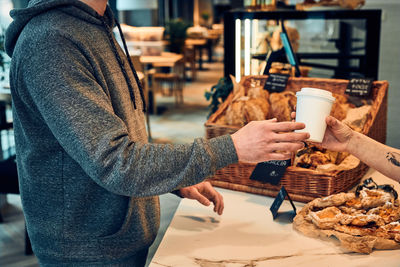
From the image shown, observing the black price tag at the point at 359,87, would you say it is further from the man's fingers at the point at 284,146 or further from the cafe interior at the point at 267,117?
the man's fingers at the point at 284,146

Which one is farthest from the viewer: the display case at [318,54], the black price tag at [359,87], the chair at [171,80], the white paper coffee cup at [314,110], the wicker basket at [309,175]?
the chair at [171,80]

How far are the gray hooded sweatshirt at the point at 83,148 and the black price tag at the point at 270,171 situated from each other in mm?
492

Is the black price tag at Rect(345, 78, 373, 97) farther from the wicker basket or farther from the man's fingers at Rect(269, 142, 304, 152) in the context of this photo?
the man's fingers at Rect(269, 142, 304, 152)

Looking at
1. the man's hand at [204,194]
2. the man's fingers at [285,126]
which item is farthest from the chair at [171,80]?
the man's fingers at [285,126]

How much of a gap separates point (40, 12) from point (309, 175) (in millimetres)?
983

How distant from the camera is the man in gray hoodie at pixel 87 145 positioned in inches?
37.5

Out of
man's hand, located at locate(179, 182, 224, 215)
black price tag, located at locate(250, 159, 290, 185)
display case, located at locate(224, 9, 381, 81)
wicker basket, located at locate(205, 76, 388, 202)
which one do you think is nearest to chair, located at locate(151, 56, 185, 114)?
display case, located at locate(224, 9, 381, 81)

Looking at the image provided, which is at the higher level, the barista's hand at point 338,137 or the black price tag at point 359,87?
the black price tag at point 359,87

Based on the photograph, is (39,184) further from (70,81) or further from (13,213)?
(13,213)

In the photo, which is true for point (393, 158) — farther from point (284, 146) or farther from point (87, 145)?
point (87, 145)

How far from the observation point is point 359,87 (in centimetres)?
199

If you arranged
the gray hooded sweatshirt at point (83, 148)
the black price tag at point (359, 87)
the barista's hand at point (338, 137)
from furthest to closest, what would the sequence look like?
the black price tag at point (359, 87) < the barista's hand at point (338, 137) < the gray hooded sweatshirt at point (83, 148)

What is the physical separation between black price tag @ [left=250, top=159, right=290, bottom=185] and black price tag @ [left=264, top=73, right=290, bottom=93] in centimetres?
52

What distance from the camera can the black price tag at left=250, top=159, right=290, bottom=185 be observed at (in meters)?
1.61
